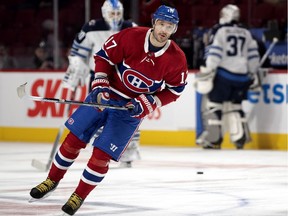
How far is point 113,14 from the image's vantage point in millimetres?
8375

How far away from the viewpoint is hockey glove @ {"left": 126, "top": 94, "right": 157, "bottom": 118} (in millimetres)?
5609

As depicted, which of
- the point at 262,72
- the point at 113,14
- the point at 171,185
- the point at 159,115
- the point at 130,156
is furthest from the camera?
the point at 159,115

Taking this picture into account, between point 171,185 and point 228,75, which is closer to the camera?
point 171,185

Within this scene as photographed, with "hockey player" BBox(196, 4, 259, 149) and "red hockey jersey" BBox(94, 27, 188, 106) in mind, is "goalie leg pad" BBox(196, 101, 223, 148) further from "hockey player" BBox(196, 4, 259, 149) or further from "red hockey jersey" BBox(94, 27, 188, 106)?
"red hockey jersey" BBox(94, 27, 188, 106)

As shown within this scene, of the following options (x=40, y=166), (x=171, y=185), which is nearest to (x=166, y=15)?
(x=171, y=185)

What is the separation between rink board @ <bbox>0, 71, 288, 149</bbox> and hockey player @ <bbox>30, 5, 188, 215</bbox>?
196 inches

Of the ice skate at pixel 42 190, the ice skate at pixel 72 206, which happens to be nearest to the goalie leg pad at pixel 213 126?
the ice skate at pixel 42 190

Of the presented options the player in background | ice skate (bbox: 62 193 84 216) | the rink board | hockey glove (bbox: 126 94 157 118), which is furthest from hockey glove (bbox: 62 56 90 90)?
ice skate (bbox: 62 193 84 216)

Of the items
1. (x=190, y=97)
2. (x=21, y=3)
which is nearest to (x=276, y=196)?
(x=190, y=97)

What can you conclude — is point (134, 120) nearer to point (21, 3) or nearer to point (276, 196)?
point (276, 196)

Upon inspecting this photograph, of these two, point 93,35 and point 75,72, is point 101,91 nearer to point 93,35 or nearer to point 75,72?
point 93,35

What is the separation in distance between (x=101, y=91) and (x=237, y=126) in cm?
541

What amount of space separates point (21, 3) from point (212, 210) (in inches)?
342

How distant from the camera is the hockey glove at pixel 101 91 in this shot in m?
5.60
